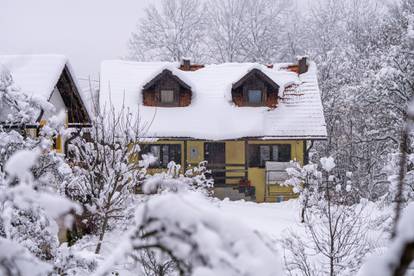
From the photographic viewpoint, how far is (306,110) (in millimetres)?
20609

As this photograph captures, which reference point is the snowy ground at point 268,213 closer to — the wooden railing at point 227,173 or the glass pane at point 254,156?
the wooden railing at point 227,173

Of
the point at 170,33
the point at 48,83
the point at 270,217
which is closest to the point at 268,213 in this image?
the point at 270,217

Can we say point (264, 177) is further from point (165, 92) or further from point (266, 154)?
point (165, 92)

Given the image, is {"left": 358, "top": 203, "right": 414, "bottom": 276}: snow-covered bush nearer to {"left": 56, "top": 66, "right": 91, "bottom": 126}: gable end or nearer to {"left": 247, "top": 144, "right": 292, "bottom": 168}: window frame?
{"left": 56, "top": 66, "right": 91, "bottom": 126}: gable end

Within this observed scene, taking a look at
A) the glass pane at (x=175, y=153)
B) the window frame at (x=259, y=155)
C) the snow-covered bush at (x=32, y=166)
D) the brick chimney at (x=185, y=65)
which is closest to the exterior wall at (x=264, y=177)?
the window frame at (x=259, y=155)

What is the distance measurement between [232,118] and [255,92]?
1.73 metres

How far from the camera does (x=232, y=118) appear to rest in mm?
20375

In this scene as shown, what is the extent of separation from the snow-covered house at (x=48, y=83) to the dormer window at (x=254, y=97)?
816 cm

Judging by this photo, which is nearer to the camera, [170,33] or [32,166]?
[32,166]

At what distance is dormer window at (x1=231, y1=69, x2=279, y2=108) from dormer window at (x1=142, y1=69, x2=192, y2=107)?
2.21 m

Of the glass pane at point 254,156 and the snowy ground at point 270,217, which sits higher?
the glass pane at point 254,156

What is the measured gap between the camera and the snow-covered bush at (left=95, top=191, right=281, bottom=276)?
1.28 meters

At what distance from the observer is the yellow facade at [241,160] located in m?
20.1

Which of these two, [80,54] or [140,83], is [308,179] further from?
[80,54]
